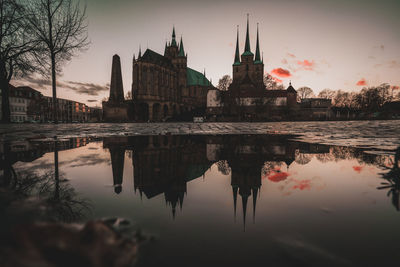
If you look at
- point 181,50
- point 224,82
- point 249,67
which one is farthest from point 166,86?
point 249,67

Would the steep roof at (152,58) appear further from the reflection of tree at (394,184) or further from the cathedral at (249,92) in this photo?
the reflection of tree at (394,184)

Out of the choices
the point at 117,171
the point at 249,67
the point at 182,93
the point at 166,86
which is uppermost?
the point at 249,67

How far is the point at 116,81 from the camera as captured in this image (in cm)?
5172

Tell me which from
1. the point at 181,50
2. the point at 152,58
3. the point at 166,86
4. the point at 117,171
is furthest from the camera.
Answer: the point at 181,50

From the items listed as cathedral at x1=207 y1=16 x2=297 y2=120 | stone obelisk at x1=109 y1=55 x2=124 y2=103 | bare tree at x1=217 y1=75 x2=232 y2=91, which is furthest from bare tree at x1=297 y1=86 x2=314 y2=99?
stone obelisk at x1=109 y1=55 x2=124 y2=103

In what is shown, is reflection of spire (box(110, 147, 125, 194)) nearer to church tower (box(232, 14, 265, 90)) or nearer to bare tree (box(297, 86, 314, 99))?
church tower (box(232, 14, 265, 90))

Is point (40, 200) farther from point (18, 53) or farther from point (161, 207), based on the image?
point (18, 53)

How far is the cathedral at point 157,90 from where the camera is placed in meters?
51.7

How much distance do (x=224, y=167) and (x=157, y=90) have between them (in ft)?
211

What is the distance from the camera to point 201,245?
1.30 metres

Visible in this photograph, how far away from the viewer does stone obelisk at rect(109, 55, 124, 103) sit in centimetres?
5153

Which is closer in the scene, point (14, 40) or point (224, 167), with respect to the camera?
point (224, 167)

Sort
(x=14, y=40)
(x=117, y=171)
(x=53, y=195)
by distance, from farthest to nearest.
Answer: (x=14, y=40)
(x=117, y=171)
(x=53, y=195)

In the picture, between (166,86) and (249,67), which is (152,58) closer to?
(166,86)
